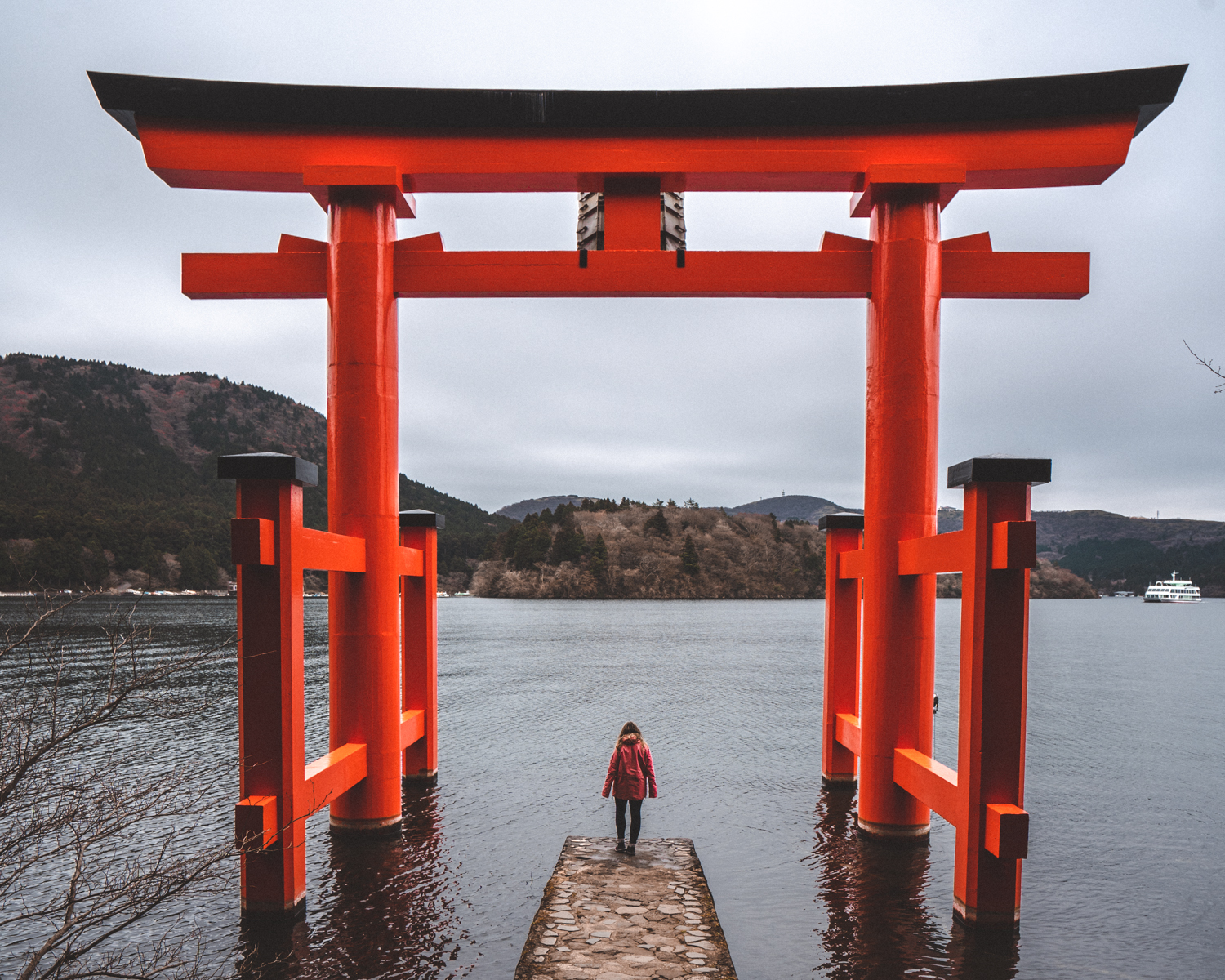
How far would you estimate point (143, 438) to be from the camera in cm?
12838

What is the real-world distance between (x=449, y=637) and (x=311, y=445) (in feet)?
392

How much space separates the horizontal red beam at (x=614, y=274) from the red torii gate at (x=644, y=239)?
0.07 feet

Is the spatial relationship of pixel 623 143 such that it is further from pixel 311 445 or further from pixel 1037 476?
pixel 311 445

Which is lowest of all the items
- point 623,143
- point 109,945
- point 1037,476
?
point 109,945

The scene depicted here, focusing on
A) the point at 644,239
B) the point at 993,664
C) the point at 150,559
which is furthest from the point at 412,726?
the point at 150,559

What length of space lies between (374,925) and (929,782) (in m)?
5.22

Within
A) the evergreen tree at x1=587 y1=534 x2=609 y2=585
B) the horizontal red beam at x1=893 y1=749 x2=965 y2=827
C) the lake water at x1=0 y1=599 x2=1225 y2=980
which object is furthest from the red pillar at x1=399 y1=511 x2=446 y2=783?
the evergreen tree at x1=587 y1=534 x2=609 y2=585

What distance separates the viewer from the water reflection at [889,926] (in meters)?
6.20

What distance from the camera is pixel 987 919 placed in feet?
20.6

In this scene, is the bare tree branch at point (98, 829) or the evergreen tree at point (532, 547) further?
the evergreen tree at point (532, 547)

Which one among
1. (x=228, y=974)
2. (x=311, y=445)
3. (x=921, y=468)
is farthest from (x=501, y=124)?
(x=311, y=445)

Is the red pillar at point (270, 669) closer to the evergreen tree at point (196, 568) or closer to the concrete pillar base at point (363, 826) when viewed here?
the concrete pillar base at point (363, 826)

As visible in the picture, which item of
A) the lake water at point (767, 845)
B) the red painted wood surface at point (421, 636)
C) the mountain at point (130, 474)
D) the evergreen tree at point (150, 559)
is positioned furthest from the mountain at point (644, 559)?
the red painted wood surface at point (421, 636)

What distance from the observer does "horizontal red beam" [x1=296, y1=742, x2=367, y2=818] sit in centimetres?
657
